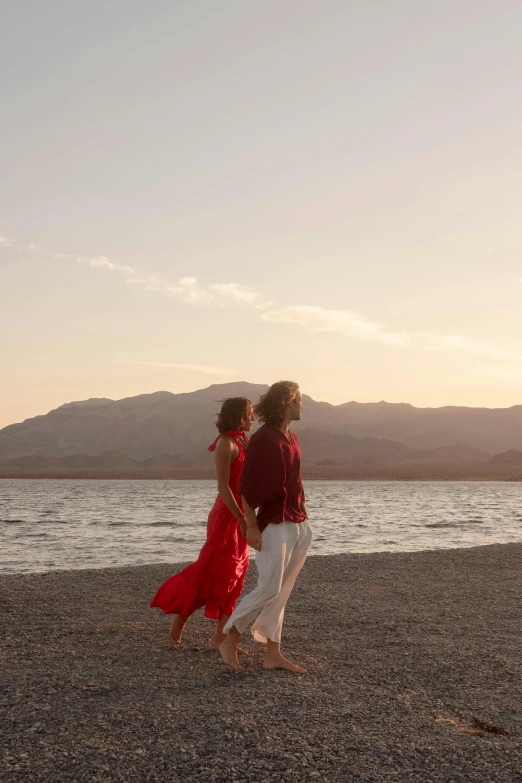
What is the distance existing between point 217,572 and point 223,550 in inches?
8.8

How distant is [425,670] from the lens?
634cm

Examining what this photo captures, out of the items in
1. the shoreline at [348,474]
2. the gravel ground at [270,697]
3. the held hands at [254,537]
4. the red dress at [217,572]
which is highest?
the held hands at [254,537]

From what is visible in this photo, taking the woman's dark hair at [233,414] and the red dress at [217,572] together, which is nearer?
the woman's dark hair at [233,414]

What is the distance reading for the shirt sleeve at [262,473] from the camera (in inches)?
232

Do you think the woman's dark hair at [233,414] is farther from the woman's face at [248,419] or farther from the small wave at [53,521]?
the small wave at [53,521]

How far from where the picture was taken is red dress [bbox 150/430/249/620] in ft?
22.1

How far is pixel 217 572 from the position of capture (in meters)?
6.77

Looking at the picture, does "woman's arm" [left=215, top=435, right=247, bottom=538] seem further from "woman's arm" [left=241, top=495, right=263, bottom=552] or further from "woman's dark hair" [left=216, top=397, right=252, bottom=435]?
"woman's arm" [left=241, top=495, right=263, bottom=552]

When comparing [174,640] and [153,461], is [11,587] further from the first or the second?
[153,461]

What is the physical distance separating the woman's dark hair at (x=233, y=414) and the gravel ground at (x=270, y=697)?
2.12 m

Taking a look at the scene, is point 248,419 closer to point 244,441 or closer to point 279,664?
point 244,441

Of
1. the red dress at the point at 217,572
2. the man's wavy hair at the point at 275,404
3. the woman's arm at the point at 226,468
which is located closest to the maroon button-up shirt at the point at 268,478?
the man's wavy hair at the point at 275,404

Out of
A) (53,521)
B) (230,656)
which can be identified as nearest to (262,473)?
(230,656)

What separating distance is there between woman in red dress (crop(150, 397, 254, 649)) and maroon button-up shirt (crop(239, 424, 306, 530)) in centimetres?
46
